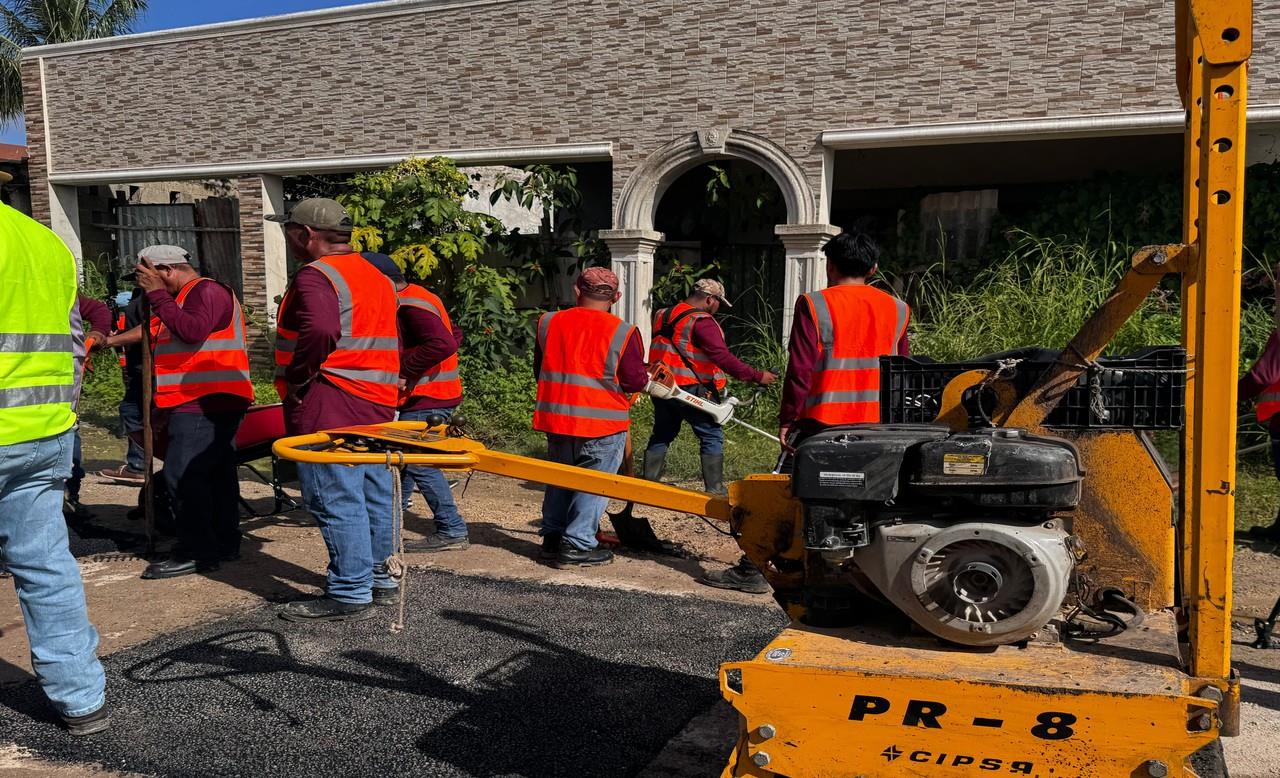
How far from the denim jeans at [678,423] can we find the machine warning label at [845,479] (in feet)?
14.0

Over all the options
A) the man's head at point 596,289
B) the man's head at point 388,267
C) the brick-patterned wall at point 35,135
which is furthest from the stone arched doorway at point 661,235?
the brick-patterned wall at point 35,135

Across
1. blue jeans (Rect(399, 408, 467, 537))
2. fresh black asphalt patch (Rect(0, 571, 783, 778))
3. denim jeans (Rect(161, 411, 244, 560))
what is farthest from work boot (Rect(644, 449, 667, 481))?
denim jeans (Rect(161, 411, 244, 560))

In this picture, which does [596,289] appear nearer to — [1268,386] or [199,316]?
[199,316]

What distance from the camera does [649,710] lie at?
3.55 m

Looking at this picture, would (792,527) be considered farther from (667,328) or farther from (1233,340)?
(667,328)

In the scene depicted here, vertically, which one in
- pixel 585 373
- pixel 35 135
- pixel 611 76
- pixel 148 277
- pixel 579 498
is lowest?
pixel 579 498

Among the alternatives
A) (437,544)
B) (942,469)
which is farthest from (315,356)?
(942,469)

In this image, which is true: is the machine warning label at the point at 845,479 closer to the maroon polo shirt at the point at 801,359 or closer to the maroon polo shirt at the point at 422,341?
the maroon polo shirt at the point at 801,359

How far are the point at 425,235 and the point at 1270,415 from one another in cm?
864

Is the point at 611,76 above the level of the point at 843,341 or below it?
above

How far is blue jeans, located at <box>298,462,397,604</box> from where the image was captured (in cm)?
433

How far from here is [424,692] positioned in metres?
3.70

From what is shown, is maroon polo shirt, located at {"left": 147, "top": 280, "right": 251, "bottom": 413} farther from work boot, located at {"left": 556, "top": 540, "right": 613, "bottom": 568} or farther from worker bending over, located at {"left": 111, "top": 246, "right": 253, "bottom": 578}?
work boot, located at {"left": 556, "top": 540, "right": 613, "bottom": 568}

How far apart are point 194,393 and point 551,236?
24.6 feet
